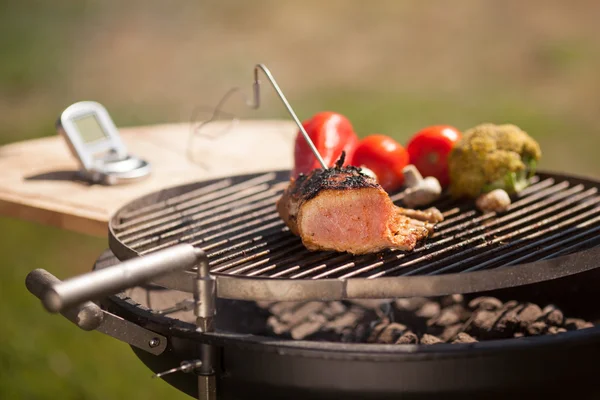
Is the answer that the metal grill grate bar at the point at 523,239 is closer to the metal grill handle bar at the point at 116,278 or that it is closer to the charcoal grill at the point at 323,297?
the charcoal grill at the point at 323,297

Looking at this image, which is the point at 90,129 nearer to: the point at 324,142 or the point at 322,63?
the point at 324,142

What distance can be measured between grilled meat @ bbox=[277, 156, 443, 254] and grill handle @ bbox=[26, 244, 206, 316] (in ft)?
1.80

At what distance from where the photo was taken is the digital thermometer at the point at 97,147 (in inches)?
160

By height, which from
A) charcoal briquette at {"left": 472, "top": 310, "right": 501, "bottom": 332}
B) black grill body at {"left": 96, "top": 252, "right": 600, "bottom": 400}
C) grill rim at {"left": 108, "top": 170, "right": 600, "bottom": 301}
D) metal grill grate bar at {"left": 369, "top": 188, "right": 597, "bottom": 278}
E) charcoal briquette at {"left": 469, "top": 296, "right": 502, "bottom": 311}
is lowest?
charcoal briquette at {"left": 469, "top": 296, "right": 502, "bottom": 311}

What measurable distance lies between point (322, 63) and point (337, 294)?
963 centimetres

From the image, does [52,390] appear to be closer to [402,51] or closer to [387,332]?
[387,332]

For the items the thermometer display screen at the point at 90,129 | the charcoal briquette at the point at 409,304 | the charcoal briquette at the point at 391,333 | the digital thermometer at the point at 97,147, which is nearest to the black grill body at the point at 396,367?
the charcoal briquette at the point at 391,333

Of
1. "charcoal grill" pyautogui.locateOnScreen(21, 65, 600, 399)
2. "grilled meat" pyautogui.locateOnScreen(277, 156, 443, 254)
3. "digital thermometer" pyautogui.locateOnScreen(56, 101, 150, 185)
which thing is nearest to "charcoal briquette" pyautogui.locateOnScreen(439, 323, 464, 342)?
"charcoal grill" pyautogui.locateOnScreen(21, 65, 600, 399)

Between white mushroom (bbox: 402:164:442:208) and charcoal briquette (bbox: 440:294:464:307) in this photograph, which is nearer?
white mushroom (bbox: 402:164:442:208)

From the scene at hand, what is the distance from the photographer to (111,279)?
81.0 inches

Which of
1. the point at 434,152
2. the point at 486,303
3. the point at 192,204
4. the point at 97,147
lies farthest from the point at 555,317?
the point at 97,147

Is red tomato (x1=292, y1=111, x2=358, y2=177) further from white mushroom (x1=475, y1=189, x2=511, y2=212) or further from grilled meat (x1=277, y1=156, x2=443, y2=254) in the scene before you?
grilled meat (x1=277, y1=156, x2=443, y2=254)

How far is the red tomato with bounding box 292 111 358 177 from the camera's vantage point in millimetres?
3518

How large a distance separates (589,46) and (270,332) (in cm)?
909
